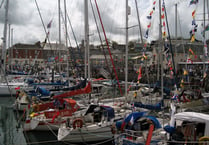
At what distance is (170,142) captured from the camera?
9.18m

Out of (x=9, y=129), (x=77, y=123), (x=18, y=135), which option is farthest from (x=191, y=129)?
(x=9, y=129)

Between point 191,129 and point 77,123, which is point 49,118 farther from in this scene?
point 191,129

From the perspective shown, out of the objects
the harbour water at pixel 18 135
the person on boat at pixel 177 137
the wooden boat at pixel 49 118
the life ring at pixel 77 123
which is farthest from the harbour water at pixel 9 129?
the person on boat at pixel 177 137

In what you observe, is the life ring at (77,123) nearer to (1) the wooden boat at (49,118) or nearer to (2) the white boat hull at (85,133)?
(2) the white boat hull at (85,133)

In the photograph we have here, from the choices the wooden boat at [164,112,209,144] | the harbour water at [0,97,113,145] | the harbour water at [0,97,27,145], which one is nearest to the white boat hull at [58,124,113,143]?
the harbour water at [0,97,113,145]

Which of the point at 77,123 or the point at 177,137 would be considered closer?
the point at 177,137

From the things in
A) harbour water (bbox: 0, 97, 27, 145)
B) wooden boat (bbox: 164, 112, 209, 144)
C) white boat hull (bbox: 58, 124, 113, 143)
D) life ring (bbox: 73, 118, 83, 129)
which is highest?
wooden boat (bbox: 164, 112, 209, 144)

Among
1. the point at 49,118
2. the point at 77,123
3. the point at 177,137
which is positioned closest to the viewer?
the point at 177,137

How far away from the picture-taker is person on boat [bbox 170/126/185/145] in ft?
29.6

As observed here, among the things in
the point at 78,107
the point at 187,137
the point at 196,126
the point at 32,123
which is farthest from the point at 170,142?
the point at 32,123

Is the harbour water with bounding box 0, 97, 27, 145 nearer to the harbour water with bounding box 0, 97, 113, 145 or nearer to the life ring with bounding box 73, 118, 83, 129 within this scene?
the harbour water with bounding box 0, 97, 113, 145

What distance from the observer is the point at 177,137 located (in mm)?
9211

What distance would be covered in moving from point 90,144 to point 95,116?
1.78 meters

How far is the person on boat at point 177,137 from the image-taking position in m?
9.01
